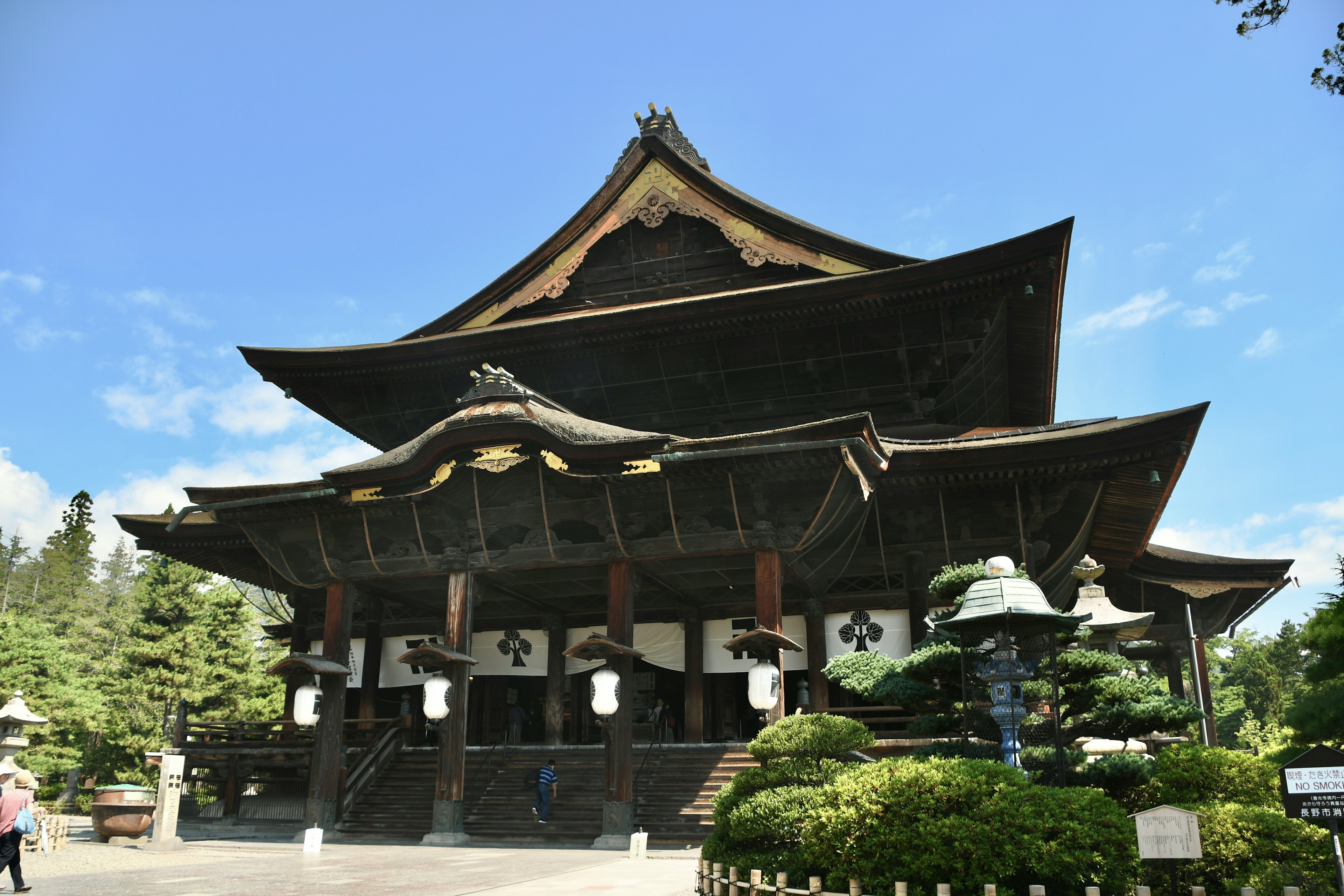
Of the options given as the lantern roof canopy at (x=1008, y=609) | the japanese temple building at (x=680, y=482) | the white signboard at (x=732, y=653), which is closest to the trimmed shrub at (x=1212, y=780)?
the lantern roof canopy at (x=1008, y=609)

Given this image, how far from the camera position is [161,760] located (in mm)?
14680

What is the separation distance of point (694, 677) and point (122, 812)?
10820 mm

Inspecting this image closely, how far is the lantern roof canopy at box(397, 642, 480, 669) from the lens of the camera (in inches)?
582

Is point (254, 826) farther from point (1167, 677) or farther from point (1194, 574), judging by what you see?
point (1167, 677)

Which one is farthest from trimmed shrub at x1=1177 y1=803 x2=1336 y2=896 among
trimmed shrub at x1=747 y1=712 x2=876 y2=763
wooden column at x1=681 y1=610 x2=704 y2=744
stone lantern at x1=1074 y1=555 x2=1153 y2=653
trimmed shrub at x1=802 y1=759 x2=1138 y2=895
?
wooden column at x1=681 y1=610 x2=704 y2=744

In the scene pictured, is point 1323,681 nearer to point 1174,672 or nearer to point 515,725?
point 1174,672

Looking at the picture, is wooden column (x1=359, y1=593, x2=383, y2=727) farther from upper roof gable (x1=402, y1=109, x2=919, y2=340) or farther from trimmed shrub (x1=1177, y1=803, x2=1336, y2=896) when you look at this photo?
trimmed shrub (x1=1177, y1=803, x2=1336, y2=896)

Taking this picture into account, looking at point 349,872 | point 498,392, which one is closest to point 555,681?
point 498,392

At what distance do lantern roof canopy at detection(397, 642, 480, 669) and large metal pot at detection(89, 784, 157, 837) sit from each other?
507 centimetres

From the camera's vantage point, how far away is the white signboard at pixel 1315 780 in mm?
6207

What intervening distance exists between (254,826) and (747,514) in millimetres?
11546

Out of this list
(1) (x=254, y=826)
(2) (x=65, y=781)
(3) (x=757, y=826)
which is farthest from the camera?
(2) (x=65, y=781)

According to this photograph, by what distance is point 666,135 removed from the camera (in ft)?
72.9

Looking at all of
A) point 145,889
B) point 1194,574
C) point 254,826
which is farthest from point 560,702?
point 1194,574
